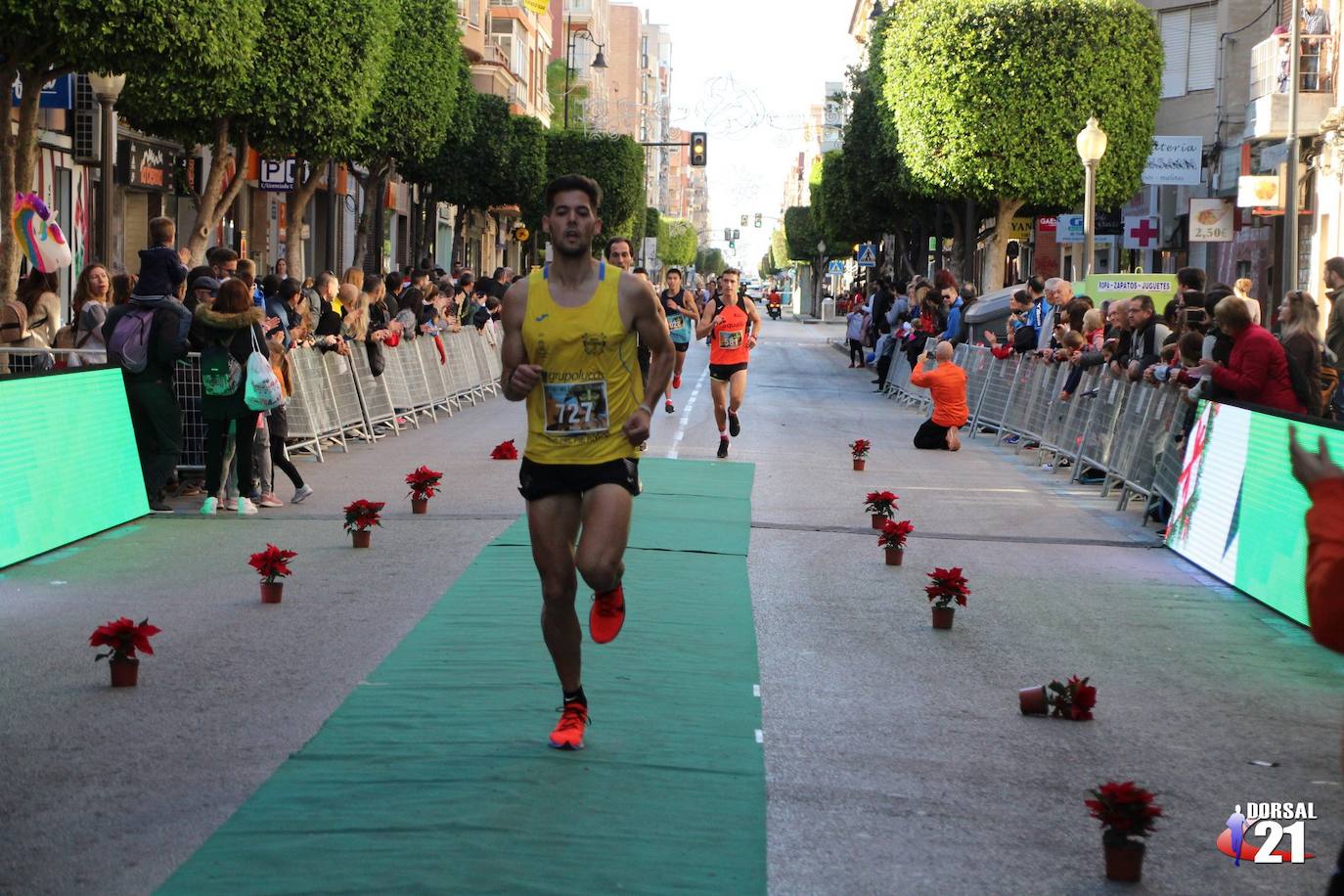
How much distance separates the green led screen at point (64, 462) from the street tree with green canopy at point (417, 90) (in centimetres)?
2126

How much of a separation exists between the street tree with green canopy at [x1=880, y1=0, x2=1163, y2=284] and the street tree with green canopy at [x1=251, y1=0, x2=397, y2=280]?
48.0ft

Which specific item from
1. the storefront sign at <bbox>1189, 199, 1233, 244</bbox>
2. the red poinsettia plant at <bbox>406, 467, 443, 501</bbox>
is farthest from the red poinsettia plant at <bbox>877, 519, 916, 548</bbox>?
the storefront sign at <bbox>1189, 199, 1233, 244</bbox>

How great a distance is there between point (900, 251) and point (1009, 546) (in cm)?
4288

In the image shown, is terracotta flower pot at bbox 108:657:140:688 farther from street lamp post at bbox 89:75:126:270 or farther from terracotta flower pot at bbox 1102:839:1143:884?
street lamp post at bbox 89:75:126:270

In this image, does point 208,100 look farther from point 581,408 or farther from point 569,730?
point 569,730

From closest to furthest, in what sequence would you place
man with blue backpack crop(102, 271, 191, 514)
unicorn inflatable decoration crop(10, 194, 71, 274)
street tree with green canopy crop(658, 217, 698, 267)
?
man with blue backpack crop(102, 271, 191, 514), unicorn inflatable decoration crop(10, 194, 71, 274), street tree with green canopy crop(658, 217, 698, 267)

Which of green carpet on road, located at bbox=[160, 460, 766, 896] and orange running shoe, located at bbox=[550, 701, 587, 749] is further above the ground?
orange running shoe, located at bbox=[550, 701, 587, 749]

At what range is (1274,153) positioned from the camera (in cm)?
3800

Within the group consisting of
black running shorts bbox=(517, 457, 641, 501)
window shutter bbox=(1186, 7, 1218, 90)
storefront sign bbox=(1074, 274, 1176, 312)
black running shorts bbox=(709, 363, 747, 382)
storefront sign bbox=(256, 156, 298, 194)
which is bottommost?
black running shorts bbox=(709, 363, 747, 382)

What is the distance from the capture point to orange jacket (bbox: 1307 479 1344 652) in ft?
10.5

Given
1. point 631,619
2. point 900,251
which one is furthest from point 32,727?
point 900,251

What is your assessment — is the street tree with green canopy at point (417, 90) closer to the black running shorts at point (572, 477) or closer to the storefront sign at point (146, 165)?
the storefront sign at point (146, 165)

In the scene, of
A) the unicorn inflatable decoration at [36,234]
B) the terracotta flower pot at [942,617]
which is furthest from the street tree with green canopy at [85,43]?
the terracotta flower pot at [942,617]

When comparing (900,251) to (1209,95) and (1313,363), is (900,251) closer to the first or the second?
(1209,95)
